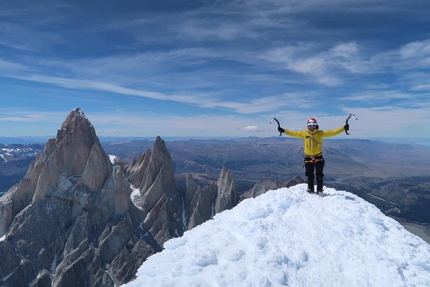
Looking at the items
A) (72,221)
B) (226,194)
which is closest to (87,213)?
(72,221)

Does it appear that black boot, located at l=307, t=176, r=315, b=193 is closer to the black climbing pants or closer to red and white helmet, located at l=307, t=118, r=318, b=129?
the black climbing pants

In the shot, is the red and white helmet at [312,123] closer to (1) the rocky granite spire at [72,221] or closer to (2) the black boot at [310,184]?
(2) the black boot at [310,184]

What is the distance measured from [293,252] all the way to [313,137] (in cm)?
978

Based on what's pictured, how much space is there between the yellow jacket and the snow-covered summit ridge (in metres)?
5.27

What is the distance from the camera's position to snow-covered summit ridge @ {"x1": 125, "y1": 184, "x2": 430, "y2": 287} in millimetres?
10016

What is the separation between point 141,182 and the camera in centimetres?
9650

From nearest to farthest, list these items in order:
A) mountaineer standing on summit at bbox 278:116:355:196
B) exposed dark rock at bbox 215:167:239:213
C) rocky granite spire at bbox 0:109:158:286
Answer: mountaineer standing on summit at bbox 278:116:355:196 → rocky granite spire at bbox 0:109:158:286 → exposed dark rock at bbox 215:167:239:213

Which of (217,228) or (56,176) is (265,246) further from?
(56,176)

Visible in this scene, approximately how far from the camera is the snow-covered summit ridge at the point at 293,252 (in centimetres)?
1002

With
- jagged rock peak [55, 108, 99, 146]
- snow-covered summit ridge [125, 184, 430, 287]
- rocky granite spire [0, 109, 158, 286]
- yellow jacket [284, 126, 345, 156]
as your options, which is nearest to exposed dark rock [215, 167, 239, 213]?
rocky granite spire [0, 109, 158, 286]

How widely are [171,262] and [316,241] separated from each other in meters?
5.52

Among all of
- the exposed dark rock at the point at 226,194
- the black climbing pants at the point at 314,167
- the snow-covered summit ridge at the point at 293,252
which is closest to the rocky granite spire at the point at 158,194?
the exposed dark rock at the point at 226,194

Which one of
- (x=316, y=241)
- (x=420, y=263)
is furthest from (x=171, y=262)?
(x=420, y=263)

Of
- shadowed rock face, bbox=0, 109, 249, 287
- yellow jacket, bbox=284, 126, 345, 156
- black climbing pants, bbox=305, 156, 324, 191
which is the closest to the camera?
yellow jacket, bbox=284, 126, 345, 156
